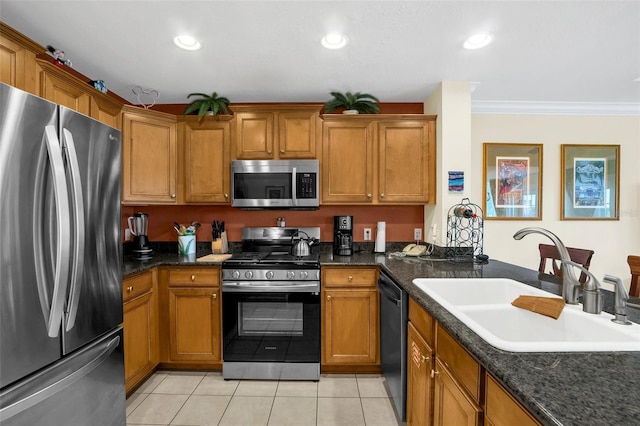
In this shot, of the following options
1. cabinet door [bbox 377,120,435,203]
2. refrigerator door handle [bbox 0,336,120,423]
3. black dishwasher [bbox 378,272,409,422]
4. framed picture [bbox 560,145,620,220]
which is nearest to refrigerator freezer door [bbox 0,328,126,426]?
refrigerator door handle [bbox 0,336,120,423]

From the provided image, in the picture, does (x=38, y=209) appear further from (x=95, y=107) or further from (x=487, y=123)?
(x=487, y=123)

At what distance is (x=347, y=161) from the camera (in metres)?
2.70

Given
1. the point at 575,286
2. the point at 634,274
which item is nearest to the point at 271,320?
the point at 575,286

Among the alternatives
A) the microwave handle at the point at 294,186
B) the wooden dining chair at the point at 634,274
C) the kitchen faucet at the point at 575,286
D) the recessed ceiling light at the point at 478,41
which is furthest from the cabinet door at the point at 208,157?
A: the wooden dining chair at the point at 634,274

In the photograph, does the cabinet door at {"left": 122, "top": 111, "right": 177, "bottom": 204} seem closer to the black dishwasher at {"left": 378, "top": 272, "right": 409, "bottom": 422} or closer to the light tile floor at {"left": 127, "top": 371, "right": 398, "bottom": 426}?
the light tile floor at {"left": 127, "top": 371, "right": 398, "bottom": 426}

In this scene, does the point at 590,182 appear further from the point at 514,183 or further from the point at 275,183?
the point at 275,183

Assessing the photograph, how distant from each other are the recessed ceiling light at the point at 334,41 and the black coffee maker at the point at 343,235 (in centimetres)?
142

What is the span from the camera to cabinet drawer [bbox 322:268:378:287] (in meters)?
2.36

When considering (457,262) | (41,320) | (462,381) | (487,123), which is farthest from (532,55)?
(41,320)

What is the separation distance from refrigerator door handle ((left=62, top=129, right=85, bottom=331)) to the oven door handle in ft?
3.70

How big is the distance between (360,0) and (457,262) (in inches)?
75.1

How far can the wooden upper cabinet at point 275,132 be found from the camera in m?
2.67

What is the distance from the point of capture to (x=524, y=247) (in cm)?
307

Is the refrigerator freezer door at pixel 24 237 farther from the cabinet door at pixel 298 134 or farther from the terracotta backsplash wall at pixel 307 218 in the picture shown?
the terracotta backsplash wall at pixel 307 218
